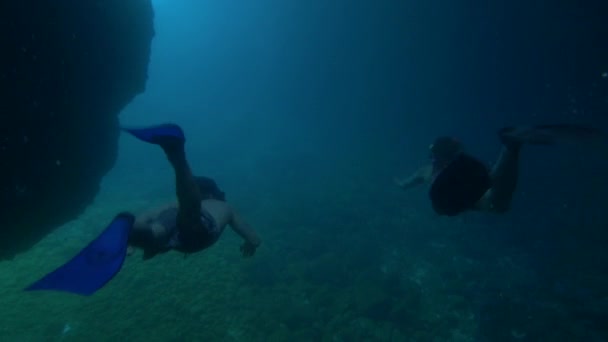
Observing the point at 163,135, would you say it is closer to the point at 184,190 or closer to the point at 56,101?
the point at 184,190

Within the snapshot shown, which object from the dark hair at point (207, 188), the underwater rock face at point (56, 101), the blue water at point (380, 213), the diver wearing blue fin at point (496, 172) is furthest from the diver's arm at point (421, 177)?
the underwater rock face at point (56, 101)

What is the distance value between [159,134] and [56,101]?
5.26 metres

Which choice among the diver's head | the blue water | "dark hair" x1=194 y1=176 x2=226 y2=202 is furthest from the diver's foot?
the blue water

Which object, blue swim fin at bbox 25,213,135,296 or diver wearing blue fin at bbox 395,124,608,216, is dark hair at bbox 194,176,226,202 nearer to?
blue swim fin at bbox 25,213,135,296

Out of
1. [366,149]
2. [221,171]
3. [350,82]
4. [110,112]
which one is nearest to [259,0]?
[350,82]

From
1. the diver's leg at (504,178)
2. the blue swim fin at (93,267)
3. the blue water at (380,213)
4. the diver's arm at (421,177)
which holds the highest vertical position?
the diver's leg at (504,178)

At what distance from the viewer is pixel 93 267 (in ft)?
12.7

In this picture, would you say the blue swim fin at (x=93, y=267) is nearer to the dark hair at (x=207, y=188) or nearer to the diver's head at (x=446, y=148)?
the dark hair at (x=207, y=188)

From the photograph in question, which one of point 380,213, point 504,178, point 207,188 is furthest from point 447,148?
point 380,213

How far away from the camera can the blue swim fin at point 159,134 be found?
4078 millimetres

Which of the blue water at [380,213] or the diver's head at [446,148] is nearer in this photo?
the diver's head at [446,148]

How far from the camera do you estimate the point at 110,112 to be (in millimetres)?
12086

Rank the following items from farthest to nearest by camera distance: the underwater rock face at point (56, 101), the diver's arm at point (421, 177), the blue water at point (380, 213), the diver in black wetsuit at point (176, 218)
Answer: the blue water at point (380, 213)
the diver's arm at point (421, 177)
the underwater rock face at point (56, 101)
the diver in black wetsuit at point (176, 218)

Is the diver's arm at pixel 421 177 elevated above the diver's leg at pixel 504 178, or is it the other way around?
the diver's leg at pixel 504 178
